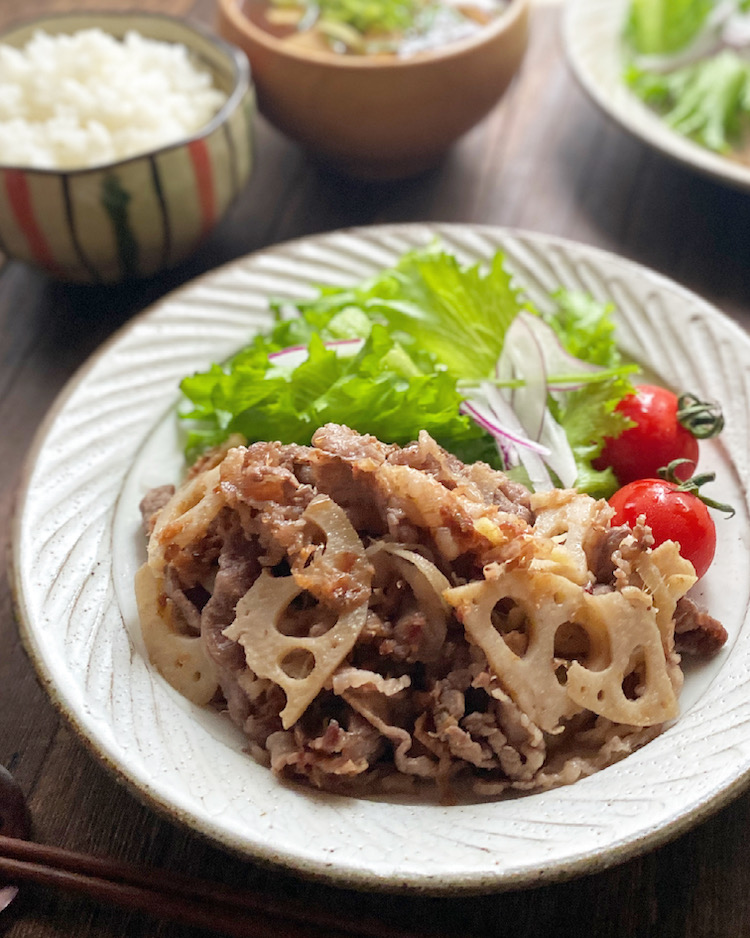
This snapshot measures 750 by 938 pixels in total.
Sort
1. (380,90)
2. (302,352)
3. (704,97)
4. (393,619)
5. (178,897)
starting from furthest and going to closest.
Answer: (704,97)
(380,90)
(302,352)
(393,619)
(178,897)

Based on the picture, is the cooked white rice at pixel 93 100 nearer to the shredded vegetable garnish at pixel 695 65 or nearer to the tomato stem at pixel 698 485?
the shredded vegetable garnish at pixel 695 65

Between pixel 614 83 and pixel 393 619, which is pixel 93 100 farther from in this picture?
pixel 393 619

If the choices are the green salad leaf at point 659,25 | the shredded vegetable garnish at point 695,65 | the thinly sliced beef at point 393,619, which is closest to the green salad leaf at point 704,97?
the shredded vegetable garnish at point 695,65

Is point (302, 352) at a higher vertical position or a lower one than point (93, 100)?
lower

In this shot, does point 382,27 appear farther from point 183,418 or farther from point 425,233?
point 183,418

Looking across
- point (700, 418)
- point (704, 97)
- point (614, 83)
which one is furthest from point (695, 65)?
point (700, 418)

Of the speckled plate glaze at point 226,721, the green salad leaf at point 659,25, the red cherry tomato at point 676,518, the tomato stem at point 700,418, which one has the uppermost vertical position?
the green salad leaf at point 659,25

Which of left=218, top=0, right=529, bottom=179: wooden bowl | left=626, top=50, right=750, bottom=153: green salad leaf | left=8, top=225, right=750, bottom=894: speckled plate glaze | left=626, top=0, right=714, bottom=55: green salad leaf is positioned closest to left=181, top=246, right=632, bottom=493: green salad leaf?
left=8, top=225, right=750, bottom=894: speckled plate glaze
